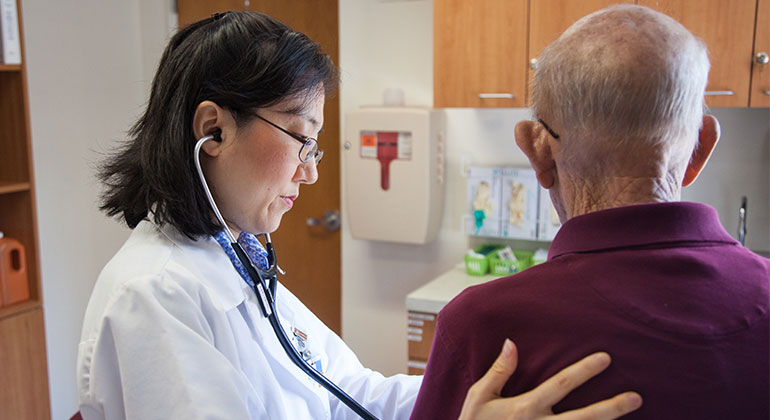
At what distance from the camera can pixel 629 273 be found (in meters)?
0.69

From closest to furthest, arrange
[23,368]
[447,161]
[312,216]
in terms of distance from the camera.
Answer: [23,368] → [447,161] → [312,216]

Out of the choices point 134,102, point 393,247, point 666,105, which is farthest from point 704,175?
point 134,102

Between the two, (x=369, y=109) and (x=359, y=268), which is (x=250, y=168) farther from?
(x=359, y=268)

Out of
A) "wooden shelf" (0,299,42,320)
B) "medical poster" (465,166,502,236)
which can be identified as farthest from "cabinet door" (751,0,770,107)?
"wooden shelf" (0,299,42,320)

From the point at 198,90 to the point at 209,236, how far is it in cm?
22

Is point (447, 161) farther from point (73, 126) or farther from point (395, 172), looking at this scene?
point (73, 126)

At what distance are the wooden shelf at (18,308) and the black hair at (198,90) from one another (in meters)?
1.58

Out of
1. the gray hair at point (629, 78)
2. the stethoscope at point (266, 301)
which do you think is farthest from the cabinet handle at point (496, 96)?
the gray hair at point (629, 78)

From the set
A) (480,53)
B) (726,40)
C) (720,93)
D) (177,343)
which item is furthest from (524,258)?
(177,343)

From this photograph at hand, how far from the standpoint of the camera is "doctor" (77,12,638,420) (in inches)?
34.8

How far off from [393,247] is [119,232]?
1.32 m

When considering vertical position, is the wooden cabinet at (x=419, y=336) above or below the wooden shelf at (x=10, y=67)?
below

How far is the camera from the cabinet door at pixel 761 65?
196 centimetres

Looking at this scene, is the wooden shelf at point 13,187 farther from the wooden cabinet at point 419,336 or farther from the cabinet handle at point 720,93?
the cabinet handle at point 720,93
